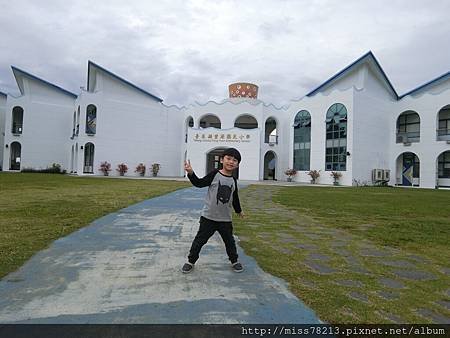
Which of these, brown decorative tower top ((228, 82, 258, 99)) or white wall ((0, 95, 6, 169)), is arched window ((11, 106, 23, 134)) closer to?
white wall ((0, 95, 6, 169))

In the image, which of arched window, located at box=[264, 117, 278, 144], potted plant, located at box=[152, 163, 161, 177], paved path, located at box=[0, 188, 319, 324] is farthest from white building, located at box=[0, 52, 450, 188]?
paved path, located at box=[0, 188, 319, 324]

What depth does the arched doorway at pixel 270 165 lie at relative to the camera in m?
37.2

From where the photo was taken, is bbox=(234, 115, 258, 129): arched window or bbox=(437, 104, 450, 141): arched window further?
bbox=(234, 115, 258, 129): arched window

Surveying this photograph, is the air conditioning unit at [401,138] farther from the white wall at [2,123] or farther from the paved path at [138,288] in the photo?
the white wall at [2,123]

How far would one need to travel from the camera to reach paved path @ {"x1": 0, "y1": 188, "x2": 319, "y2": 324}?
8.77ft

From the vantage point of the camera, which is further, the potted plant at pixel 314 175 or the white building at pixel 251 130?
the potted plant at pixel 314 175

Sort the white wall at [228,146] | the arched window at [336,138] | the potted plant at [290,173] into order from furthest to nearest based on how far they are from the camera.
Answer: the potted plant at [290,173] → the white wall at [228,146] → the arched window at [336,138]

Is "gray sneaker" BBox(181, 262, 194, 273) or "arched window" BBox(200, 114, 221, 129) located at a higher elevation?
"arched window" BBox(200, 114, 221, 129)

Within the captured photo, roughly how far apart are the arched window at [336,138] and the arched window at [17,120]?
31.9 metres

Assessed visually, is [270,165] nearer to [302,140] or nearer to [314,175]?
[302,140]

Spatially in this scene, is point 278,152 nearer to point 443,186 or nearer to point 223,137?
point 223,137

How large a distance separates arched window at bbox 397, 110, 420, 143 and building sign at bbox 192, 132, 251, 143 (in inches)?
552

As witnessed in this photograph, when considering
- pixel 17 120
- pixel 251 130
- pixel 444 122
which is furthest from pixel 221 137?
pixel 17 120

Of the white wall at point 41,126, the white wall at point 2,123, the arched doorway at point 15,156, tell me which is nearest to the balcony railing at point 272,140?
the white wall at point 41,126
